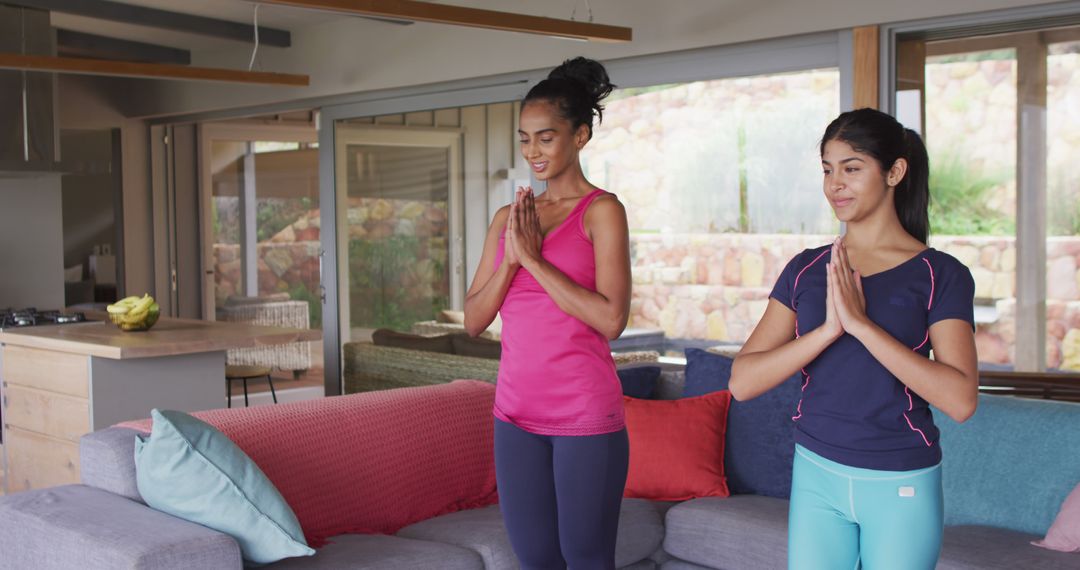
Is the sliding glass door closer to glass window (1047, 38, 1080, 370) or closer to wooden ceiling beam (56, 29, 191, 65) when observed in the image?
wooden ceiling beam (56, 29, 191, 65)

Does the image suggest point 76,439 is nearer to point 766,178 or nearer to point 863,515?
point 766,178

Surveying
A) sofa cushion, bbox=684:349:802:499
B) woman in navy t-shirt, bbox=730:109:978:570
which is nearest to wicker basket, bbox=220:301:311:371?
sofa cushion, bbox=684:349:802:499

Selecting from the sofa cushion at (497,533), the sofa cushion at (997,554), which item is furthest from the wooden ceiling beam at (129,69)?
the sofa cushion at (997,554)

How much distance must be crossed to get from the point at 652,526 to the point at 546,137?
1.68 m

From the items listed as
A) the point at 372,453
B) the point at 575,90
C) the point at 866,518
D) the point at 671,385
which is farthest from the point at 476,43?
the point at 866,518

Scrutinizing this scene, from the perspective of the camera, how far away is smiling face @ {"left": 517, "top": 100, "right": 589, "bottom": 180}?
6.97 ft

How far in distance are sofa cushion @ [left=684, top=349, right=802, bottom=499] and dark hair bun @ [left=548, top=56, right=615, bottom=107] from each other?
1674mm

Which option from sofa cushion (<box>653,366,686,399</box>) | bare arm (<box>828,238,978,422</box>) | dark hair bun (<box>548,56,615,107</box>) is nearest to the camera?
bare arm (<box>828,238,978,422</box>)

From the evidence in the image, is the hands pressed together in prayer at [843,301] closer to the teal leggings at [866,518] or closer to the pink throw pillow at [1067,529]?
the teal leggings at [866,518]

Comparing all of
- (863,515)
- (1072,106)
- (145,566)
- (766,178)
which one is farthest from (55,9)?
(863,515)

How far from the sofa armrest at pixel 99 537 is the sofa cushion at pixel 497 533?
2.41 feet

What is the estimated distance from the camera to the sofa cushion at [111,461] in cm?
287

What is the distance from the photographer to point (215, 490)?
8.69 feet

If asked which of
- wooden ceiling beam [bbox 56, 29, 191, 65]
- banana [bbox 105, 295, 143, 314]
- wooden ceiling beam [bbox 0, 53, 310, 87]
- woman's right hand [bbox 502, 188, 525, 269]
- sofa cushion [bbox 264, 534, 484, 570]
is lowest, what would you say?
sofa cushion [bbox 264, 534, 484, 570]
